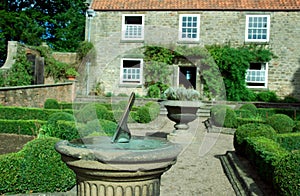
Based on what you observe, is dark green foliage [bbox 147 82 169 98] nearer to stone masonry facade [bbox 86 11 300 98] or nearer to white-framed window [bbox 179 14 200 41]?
stone masonry facade [bbox 86 11 300 98]

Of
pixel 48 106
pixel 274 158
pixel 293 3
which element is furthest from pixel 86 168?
pixel 293 3

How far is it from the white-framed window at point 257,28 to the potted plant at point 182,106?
10.1m

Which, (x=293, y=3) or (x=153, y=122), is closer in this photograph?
(x=153, y=122)

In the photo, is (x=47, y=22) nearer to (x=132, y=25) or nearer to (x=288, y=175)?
(x=132, y=25)

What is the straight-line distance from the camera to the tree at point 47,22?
2562 centimetres

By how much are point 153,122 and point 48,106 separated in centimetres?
402

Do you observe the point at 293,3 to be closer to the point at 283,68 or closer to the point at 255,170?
the point at 283,68

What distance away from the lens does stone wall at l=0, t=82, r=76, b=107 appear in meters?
11.8

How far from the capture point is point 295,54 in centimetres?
1731

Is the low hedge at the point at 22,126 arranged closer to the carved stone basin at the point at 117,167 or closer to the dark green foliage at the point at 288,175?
the carved stone basin at the point at 117,167

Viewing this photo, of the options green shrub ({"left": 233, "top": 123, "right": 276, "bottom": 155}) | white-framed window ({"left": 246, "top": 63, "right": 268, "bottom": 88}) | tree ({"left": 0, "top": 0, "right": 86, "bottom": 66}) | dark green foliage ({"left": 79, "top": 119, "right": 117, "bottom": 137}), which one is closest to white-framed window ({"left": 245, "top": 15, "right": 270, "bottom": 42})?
white-framed window ({"left": 246, "top": 63, "right": 268, "bottom": 88})

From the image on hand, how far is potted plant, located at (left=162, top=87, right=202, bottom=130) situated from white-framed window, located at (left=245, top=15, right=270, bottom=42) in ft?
33.1

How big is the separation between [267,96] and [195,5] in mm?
6042

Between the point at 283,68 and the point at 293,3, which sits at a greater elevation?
the point at 293,3
